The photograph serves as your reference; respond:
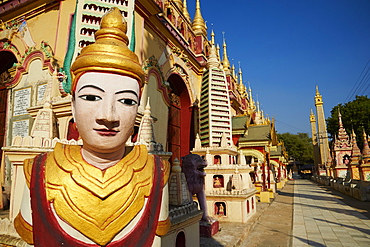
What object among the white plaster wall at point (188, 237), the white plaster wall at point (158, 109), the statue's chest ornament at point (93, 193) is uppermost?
the white plaster wall at point (158, 109)

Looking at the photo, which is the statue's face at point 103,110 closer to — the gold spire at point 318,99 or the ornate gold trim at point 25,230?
the ornate gold trim at point 25,230

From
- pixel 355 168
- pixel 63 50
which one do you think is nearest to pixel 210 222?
pixel 63 50

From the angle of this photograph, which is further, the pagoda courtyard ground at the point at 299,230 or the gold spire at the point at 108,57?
the pagoda courtyard ground at the point at 299,230

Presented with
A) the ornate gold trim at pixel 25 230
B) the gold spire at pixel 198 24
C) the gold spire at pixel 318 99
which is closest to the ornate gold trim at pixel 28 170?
the ornate gold trim at pixel 25 230

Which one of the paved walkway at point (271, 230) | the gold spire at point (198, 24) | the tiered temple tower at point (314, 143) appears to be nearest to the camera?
the paved walkway at point (271, 230)

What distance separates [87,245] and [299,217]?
10.9 m

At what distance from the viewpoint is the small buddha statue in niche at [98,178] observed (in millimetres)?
1942

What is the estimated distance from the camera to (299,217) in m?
10.5

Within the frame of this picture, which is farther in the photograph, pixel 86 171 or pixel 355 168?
pixel 355 168

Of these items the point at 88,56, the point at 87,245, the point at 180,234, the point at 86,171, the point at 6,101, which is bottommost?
the point at 180,234

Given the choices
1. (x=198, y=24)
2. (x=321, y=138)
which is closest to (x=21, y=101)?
(x=198, y=24)

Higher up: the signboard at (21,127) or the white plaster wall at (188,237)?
the signboard at (21,127)

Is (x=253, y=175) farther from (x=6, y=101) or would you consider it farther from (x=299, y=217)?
(x=6, y=101)

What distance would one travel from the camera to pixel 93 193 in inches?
78.2
